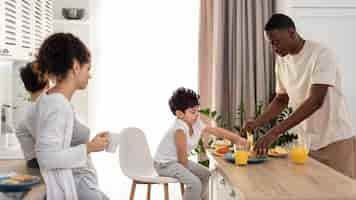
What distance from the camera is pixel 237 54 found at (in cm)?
483

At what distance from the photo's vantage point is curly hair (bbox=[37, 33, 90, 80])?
7.22 feet

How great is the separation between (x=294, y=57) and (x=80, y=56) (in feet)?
4.96

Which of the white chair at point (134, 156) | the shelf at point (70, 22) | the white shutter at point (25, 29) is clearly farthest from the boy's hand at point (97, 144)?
the shelf at point (70, 22)

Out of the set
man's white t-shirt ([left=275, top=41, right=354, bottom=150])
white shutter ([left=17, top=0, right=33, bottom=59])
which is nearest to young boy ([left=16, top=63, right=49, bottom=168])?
white shutter ([left=17, top=0, right=33, bottom=59])

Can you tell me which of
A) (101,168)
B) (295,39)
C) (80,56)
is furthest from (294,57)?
(101,168)

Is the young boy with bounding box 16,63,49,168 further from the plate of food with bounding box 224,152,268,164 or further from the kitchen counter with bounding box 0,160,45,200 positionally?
the plate of food with bounding box 224,152,268,164

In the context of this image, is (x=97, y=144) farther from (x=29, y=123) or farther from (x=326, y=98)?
(x=326, y=98)

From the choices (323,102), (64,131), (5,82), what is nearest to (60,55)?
(64,131)

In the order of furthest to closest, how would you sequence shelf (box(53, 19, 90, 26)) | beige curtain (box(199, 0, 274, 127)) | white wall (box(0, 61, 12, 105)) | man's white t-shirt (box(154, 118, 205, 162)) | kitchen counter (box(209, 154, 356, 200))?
shelf (box(53, 19, 90, 26)), beige curtain (box(199, 0, 274, 127)), white wall (box(0, 61, 12, 105)), man's white t-shirt (box(154, 118, 205, 162)), kitchen counter (box(209, 154, 356, 200))

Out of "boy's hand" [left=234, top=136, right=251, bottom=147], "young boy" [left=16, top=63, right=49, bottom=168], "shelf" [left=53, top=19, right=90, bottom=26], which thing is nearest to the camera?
"young boy" [left=16, top=63, right=49, bottom=168]

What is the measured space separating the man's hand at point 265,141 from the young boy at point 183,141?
218 mm

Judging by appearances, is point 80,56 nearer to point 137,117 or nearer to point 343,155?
point 343,155

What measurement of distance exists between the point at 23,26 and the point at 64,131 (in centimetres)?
188

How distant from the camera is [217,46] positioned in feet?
15.8
